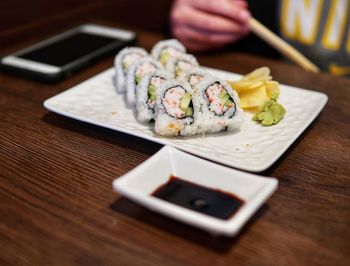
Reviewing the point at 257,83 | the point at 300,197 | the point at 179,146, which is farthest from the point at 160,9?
the point at 300,197

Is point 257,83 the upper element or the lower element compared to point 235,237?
upper

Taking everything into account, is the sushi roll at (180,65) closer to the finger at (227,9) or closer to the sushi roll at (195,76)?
the sushi roll at (195,76)

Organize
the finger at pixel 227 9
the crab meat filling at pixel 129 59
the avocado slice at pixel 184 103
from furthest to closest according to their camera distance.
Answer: the finger at pixel 227 9 → the crab meat filling at pixel 129 59 → the avocado slice at pixel 184 103

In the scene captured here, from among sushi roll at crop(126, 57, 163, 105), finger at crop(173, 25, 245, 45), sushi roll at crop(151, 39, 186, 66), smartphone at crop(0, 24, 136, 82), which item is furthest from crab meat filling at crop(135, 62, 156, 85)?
finger at crop(173, 25, 245, 45)

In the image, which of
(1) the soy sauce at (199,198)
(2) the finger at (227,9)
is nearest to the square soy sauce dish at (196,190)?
(1) the soy sauce at (199,198)

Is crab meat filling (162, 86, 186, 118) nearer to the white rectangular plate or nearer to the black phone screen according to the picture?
the white rectangular plate

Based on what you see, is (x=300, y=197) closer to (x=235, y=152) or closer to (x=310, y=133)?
(x=235, y=152)

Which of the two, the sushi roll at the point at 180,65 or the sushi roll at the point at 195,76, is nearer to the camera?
the sushi roll at the point at 195,76
